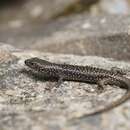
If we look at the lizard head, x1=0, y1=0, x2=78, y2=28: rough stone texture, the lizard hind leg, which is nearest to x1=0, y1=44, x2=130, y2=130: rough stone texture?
the lizard hind leg

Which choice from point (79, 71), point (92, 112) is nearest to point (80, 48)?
point (79, 71)

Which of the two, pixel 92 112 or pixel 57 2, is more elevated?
pixel 57 2

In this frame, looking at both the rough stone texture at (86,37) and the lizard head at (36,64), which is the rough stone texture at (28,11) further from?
the lizard head at (36,64)

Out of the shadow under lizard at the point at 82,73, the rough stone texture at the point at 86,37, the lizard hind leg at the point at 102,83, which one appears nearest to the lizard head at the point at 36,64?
the shadow under lizard at the point at 82,73

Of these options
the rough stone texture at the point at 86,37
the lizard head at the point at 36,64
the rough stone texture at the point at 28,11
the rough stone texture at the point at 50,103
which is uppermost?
the rough stone texture at the point at 28,11

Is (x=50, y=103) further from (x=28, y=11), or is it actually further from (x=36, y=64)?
(x=28, y=11)

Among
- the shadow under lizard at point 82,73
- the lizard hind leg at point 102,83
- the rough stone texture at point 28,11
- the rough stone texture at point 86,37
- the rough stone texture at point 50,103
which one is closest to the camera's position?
the rough stone texture at point 50,103

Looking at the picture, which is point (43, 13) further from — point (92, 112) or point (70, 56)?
point (92, 112)

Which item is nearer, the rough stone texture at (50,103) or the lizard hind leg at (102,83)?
the rough stone texture at (50,103)

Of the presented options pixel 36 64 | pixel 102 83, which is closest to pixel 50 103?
pixel 102 83
